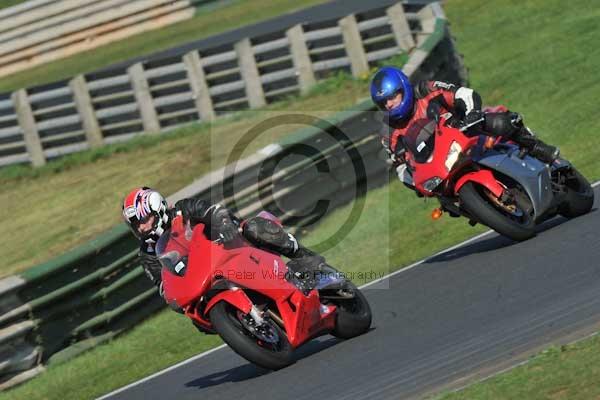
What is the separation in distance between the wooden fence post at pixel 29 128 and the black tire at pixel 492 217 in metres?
12.1

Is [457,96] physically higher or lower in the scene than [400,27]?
higher

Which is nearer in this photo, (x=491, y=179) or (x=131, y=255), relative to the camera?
(x=491, y=179)

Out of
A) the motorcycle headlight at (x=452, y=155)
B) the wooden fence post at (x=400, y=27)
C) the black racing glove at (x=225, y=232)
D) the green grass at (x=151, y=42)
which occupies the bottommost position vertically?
the green grass at (x=151, y=42)

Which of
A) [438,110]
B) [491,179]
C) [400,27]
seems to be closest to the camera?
[491,179]

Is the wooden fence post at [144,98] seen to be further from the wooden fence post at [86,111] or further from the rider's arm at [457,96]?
the rider's arm at [457,96]

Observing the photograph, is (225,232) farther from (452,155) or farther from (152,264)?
(452,155)

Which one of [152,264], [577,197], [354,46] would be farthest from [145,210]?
[354,46]

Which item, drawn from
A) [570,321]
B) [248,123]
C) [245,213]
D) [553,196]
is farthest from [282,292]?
[248,123]

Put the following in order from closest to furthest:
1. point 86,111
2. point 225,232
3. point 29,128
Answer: point 225,232
point 86,111
point 29,128

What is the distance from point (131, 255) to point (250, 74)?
801 cm

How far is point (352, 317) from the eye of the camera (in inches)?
364

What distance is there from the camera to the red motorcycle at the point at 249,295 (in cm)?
850

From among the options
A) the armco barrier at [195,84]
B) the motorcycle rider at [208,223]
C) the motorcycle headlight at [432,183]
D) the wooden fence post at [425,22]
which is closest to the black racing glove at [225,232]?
the motorcycle rider at [208,223]

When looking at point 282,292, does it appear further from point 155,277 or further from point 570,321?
point 570,321
